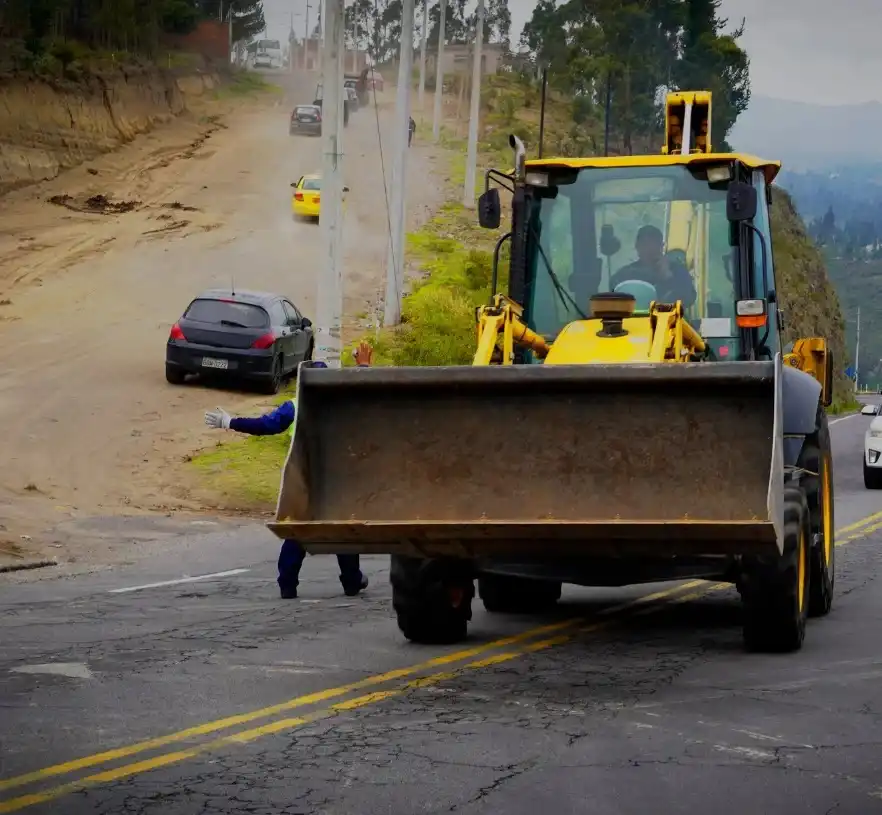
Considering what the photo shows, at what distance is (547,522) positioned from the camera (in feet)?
30.0

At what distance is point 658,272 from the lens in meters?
11.8

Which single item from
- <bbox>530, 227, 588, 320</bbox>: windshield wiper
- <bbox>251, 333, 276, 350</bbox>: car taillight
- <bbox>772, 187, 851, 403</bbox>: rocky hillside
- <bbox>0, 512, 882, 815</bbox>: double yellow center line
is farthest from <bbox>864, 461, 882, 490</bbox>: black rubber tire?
<bbox>772, 187, 851, 403</bbox>: rocky hillside

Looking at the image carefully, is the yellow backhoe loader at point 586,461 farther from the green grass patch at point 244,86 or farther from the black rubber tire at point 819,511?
the green grass patch at point 244,86

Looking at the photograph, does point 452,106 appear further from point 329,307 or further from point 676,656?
point 676,656

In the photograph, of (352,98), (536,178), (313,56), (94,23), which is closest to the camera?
(536,178)

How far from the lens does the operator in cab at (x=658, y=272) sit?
38.6ft

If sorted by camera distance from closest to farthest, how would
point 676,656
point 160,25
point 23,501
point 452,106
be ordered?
point 676,656 → point 23,501 → point 160,25 → point 452,106

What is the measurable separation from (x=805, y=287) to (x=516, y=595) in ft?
262

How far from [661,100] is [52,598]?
78.1 m

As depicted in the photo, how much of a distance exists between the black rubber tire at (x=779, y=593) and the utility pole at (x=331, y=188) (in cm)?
1362

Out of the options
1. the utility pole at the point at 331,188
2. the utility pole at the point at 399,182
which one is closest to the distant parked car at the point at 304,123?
the utility pole at the point at 399,182

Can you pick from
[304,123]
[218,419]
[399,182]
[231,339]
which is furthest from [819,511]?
[304,123]

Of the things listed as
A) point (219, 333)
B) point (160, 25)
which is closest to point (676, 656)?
point (219, 333)

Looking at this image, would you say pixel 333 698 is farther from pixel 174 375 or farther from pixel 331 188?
pixel 174 375
